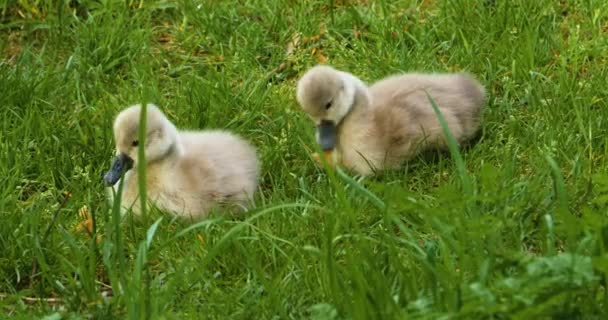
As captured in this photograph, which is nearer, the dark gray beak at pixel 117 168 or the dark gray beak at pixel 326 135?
the dark gray beak at pixel 117 168

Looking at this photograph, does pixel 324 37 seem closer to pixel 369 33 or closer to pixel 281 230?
pixel 369 33

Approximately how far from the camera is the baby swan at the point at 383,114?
485 centimetres

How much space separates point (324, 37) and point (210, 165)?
1.50m

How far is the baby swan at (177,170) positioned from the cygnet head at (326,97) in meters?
0.37

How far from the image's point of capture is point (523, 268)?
128 inches

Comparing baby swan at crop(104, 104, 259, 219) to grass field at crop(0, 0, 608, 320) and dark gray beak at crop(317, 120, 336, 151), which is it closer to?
grass field at crop(0, 0, 608, 320)

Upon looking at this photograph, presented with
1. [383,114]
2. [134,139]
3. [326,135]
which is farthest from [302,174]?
[134,139]

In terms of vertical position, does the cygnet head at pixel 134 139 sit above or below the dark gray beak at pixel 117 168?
above

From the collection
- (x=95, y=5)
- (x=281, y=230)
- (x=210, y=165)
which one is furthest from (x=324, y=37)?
(x=281, y=230)

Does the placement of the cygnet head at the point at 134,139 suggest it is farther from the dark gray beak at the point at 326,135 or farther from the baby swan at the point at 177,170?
the dark gray beak at the point at 326,135

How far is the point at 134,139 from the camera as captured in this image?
176 inches

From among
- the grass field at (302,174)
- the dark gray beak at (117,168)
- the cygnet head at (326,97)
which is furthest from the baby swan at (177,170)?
the cygnet head at (326,97)

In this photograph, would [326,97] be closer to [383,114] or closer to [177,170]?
[383,114]

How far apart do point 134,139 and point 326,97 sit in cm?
79
